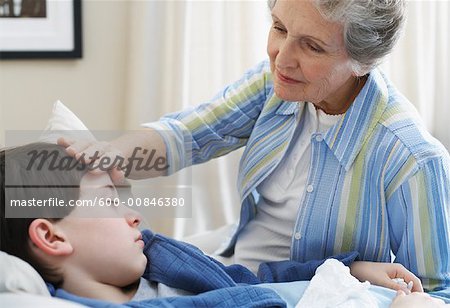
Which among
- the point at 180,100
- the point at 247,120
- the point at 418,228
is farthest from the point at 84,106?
the point at 418,228

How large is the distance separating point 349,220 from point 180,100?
3.68ft

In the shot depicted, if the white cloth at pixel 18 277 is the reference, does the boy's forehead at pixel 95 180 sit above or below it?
above

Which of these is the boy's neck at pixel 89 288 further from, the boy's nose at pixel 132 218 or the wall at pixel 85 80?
the wall at pixel 85 80

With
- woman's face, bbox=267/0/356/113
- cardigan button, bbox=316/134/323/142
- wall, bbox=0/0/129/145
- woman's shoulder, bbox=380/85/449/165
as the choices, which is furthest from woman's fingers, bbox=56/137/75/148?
wall, bbox=0/0/129/145

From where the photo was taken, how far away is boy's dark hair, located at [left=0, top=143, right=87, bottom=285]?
4.90 feet

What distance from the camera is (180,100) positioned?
289 centimetres

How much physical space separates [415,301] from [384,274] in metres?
0.16

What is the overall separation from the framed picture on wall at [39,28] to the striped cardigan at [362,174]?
93 centimetres

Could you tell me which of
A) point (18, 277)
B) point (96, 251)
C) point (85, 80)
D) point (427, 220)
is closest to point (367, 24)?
point (427, 220)

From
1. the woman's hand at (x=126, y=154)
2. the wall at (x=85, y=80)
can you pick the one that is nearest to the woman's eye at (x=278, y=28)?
the woman's hand at (x=126, y=154)

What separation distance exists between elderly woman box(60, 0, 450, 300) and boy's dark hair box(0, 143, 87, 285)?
0.15 m

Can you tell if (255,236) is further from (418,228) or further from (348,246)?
(418,228)

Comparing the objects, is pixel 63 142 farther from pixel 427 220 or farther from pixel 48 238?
pixel 427 220

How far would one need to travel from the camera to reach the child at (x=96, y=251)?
4.90 ft
